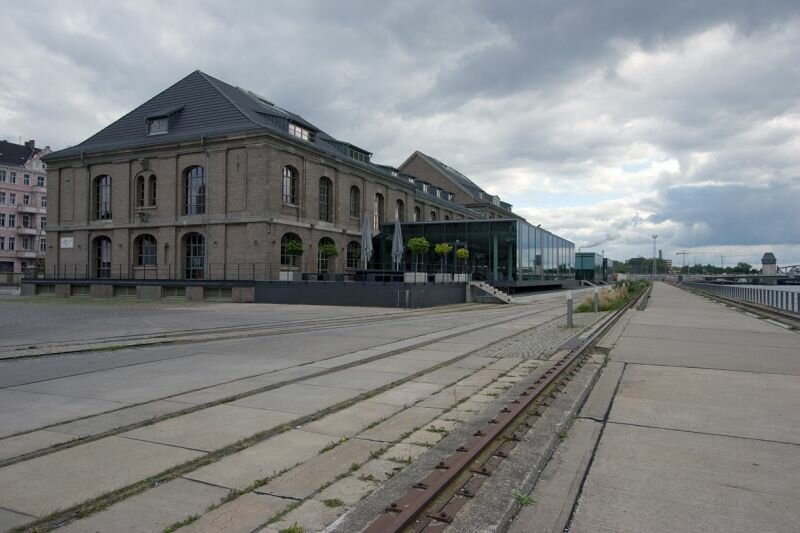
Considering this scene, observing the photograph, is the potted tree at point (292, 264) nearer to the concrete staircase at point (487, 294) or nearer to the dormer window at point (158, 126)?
the concrete staircase at point (487, 294)

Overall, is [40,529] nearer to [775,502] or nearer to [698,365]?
[775,502]

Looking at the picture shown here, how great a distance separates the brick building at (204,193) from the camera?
34.7m

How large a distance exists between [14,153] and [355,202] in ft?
186

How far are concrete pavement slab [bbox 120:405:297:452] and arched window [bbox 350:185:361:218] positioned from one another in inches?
1481

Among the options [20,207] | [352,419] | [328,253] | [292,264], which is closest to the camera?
[352,419]

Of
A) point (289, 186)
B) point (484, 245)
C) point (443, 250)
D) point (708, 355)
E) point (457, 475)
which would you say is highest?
point (289, 186)

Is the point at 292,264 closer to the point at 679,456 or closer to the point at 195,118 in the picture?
the point at 195,118

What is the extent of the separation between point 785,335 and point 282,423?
17.4 metres

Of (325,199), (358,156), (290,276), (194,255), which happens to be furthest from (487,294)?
(194,255)

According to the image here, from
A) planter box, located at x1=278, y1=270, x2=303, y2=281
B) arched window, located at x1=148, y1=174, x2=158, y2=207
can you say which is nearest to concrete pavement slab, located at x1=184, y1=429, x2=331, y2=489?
planter box, located at x1=278, y1=270, x2=303, y2=281

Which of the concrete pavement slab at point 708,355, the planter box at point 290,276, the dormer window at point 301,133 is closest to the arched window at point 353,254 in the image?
the dormer window at point 301,133

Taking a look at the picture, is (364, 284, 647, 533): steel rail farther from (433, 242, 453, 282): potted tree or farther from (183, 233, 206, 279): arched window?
(183, 233, 206, 279): arched window

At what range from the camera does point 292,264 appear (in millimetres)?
36531

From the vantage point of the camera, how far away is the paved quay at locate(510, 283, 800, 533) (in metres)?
3.69
